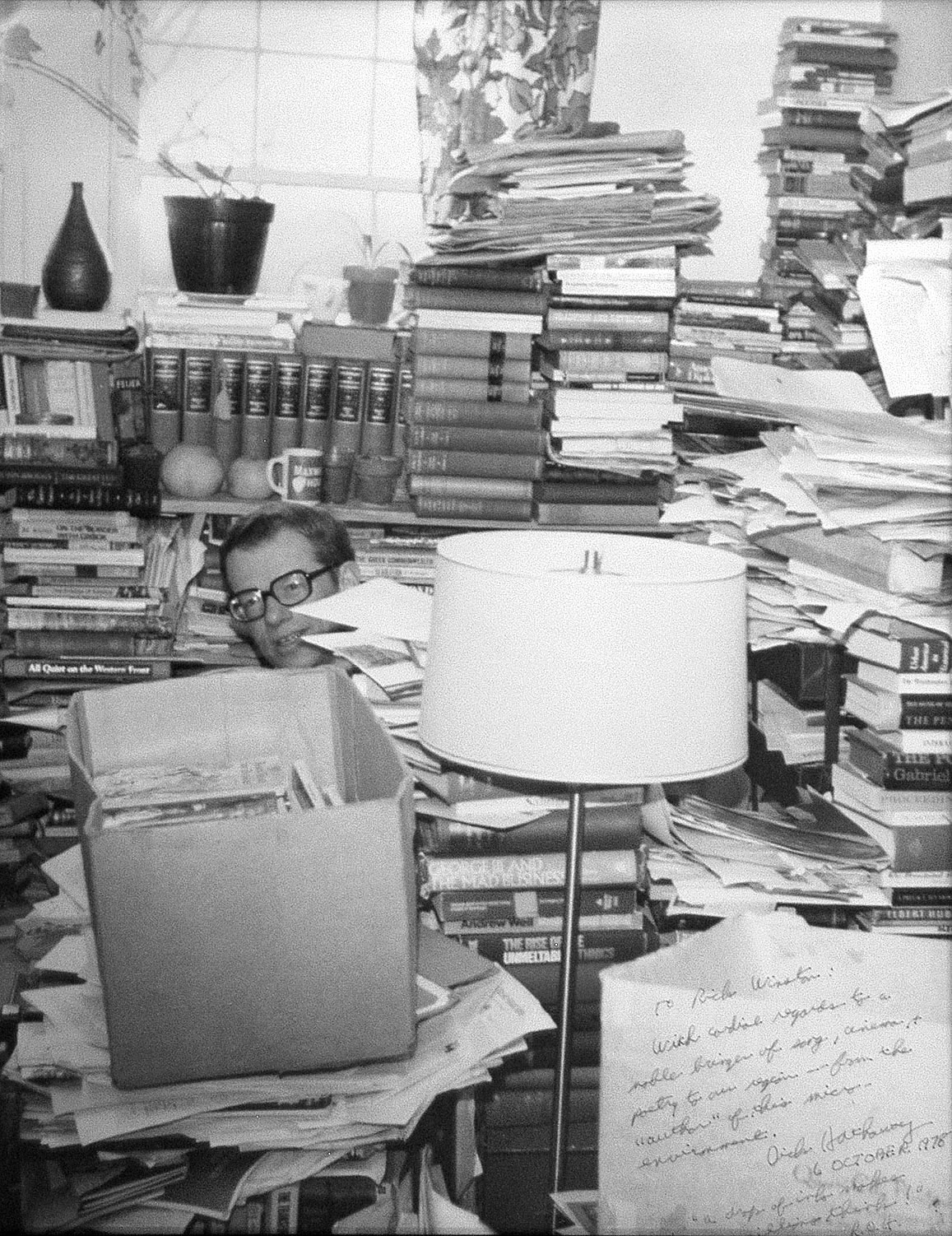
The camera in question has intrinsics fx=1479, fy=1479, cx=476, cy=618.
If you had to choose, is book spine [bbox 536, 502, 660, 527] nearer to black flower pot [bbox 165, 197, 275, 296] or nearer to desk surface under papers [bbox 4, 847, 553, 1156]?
black flower pot [bbox 165, 197, 275, 296]

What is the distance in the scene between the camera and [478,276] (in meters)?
2.86

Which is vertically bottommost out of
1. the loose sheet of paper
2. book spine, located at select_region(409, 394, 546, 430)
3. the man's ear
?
the man's ear

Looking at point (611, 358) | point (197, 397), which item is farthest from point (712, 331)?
point (197, 397)

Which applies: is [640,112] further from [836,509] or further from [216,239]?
[836,509]

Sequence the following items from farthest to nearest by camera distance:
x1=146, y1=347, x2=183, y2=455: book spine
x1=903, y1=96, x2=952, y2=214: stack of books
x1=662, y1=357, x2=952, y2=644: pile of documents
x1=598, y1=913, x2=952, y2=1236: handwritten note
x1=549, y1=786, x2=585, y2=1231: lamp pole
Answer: x1=146, y1=347, x2=183, y2=455: book spine, x1=903, y1=96, x2=952, y2=214: stack of books, x1=662, y1=357, x2=952, y2=644: pile of documents, x1=549, y1=786, x2=585, y2=1231: lamp pole, x1=598, y1=913, x2=952, y2=1236: handwritten note

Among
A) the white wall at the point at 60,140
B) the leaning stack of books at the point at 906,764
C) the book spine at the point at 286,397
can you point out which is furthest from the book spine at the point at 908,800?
the white wall at the point at 60,140

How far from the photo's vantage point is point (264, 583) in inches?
96.7

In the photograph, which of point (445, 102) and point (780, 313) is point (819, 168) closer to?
point (780, 313)

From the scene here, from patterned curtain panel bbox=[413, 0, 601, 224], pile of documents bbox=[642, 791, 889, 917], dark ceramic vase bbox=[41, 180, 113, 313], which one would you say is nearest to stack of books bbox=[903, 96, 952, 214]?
pile of documents bbox=[642, 791, 889, 917]

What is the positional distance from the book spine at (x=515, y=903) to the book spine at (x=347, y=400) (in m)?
1.64

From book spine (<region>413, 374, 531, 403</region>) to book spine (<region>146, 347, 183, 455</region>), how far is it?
535 mm

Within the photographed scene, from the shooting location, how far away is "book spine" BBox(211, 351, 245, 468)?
121 inches

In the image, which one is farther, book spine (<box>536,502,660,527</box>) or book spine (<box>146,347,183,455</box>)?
book spine (<box>146,347,183,455</box>)

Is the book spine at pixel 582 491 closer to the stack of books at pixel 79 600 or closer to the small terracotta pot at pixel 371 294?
the small terracotta pot at pixel 371 294
